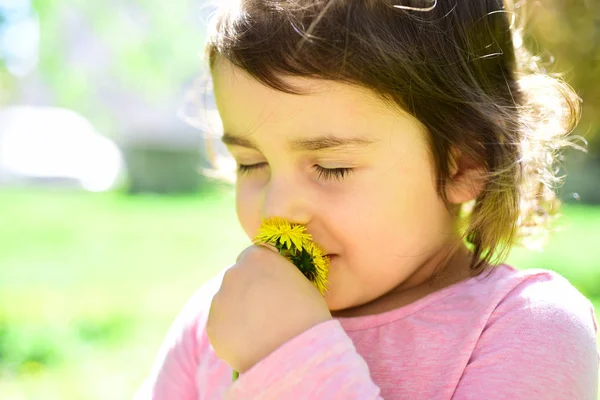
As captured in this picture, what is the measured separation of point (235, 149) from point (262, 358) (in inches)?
19.7

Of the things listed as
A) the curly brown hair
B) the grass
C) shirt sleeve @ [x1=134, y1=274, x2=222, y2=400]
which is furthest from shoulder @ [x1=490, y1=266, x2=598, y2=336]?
the grass

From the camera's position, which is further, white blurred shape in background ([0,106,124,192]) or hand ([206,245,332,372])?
white blurred shape in background ([0,106,124,192])

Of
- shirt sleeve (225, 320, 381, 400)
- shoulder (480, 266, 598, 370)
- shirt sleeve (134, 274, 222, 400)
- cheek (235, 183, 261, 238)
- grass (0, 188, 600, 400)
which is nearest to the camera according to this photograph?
shirt sleeve (225, 320, 381, 400)

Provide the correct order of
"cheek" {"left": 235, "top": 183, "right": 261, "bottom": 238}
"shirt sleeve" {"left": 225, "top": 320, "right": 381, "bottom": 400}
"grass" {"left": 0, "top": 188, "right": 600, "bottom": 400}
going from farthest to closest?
"grass" {"left": 0, "top": 188, "right": 600, "bottom": 400} < "cheek" {"left": 235, "top": 183, "right": 261, "bottom": 238} < "shirt sleeve" {"left": 225, "top": 320, "right": 381, "bottom": 400}

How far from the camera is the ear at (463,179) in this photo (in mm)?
1618

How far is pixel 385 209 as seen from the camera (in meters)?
1.48

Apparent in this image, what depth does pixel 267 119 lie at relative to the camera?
1467 millimetres

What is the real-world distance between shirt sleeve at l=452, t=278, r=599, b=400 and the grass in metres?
0.93

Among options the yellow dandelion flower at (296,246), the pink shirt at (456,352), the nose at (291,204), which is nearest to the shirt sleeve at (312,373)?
the pink shirt at (456,352)

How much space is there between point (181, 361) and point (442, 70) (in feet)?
2.98

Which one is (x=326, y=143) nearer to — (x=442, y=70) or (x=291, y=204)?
(x=291, y=204)

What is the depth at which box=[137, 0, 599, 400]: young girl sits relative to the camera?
129 cm

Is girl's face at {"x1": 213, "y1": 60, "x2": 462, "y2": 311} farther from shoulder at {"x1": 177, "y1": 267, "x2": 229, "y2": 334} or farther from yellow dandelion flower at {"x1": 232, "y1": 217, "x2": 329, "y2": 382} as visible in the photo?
shoulder at {"x1": 177, "y1": 267, "x2": 229, "y2": 334}

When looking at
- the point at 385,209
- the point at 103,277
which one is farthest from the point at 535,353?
the point at 103,277
